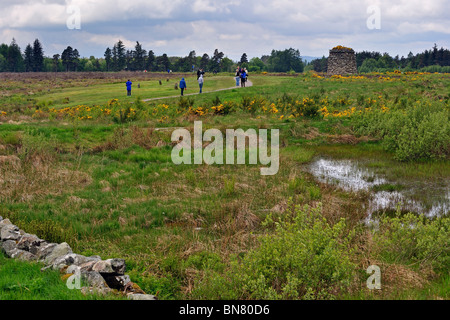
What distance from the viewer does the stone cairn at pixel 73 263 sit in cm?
594

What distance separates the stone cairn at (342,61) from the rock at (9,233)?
193 ft

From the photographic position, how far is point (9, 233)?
7.96 meters

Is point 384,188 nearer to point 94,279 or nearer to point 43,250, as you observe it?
point 94,279

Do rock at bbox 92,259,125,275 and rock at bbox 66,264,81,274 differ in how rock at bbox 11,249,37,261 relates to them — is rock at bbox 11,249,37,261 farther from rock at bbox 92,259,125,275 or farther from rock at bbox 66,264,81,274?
rock at bbox 92,259,125,275

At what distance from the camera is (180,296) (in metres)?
6.53

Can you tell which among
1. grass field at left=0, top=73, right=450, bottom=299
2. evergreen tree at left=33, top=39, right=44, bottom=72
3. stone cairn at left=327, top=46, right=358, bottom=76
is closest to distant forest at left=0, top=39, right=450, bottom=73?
evergreen tree at left=33, top=39, right=44, bottom=72

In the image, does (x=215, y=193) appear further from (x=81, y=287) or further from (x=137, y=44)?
(x=137, y=44)

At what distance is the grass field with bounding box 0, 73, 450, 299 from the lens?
6.18m

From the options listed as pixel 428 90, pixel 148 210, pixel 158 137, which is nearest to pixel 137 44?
pixel 428 90

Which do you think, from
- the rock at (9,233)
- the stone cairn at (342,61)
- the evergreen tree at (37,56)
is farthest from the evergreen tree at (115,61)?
the rock at (9,233)

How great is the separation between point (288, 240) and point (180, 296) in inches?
78.3

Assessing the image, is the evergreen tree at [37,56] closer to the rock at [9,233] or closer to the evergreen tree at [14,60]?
the evergreen tree at [14,60]

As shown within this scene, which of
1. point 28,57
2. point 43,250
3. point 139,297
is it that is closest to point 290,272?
point 139,297

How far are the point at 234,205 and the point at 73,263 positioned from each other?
4.70 metres
